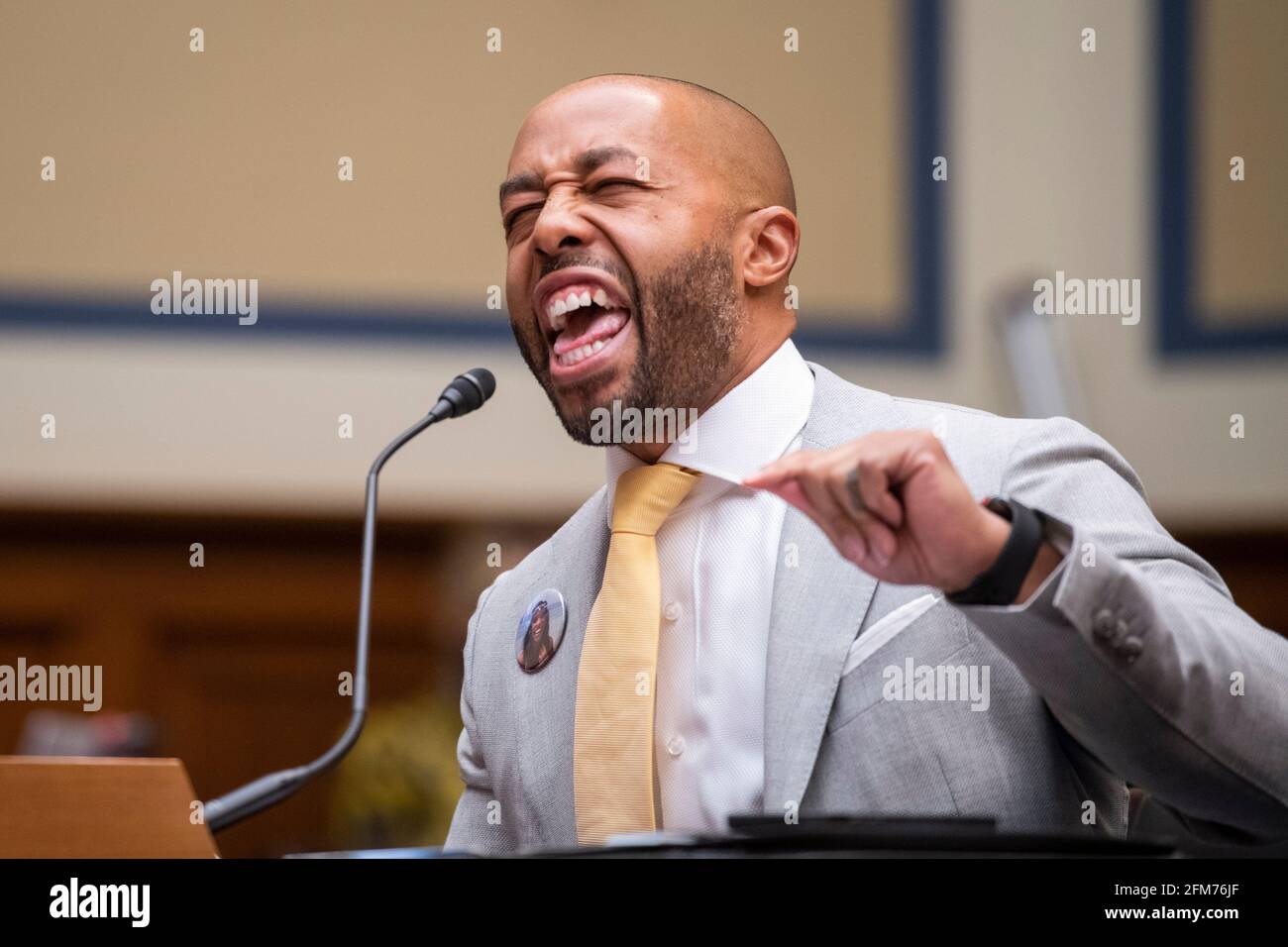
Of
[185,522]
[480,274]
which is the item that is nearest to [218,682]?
[185,522]

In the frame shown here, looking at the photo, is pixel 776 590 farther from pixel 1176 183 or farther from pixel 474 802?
pixel 1176 183

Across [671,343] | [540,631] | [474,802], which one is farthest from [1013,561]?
[474,802]

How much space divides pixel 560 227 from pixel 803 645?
1.79 feet

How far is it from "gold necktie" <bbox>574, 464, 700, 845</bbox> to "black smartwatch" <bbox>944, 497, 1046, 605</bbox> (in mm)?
Result: 476

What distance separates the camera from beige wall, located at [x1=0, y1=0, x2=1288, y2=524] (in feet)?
14.7

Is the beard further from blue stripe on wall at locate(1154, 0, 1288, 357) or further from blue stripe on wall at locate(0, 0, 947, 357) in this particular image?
blue stripe on wall at locate(1154, 0, 1288, 357)

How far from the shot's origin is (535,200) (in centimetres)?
179

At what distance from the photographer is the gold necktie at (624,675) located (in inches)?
61.4

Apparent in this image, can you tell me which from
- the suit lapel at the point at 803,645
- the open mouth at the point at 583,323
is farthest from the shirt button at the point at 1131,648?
the open mouth at the point at 583,323

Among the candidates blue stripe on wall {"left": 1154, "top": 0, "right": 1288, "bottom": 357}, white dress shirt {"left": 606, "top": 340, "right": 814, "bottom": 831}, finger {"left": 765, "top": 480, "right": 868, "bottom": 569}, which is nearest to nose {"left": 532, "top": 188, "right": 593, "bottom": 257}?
white dress shirt {"left": 606, "top": 340, "right": 814, "bottom": 831}

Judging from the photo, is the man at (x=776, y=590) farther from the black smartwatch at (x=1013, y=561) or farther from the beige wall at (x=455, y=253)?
the beige wall at (x=455, y=253)

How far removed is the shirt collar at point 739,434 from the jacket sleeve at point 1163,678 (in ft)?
1.46
